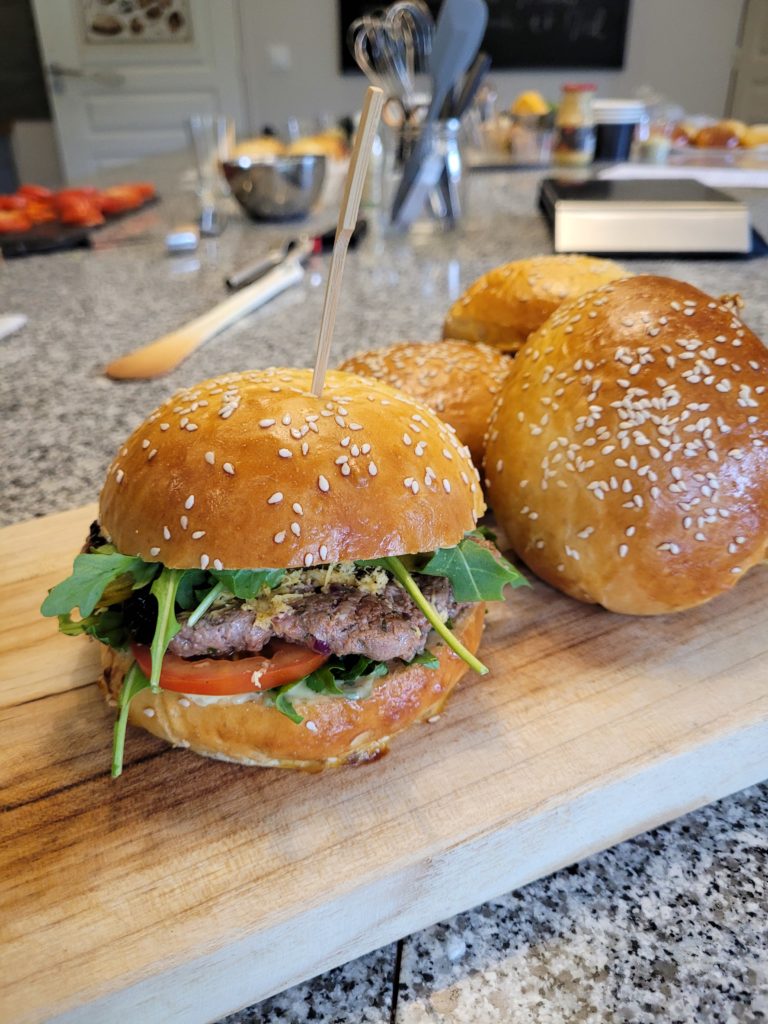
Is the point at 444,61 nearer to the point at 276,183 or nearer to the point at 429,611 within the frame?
the point at 276,183

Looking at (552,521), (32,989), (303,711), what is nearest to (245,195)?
(552,521)

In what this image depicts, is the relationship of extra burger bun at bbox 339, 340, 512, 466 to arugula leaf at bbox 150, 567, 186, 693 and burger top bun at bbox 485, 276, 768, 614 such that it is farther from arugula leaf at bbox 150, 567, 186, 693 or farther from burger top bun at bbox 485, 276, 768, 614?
arugula leaf at bbox 150, 567, 186, 693

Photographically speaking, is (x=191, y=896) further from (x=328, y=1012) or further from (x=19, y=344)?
(x=19, y=344)

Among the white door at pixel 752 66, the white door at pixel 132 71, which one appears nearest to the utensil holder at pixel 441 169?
the white door at pixel 132 71

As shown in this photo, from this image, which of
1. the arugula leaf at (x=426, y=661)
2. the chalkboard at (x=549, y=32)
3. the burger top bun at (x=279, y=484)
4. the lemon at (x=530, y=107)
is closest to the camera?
the burger top bun at (x=279, y=484)

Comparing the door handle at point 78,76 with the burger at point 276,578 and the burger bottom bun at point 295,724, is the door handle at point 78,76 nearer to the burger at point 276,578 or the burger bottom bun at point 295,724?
the burger at point 276,578

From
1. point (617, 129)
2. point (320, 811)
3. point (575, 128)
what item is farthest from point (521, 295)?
point (617, 129)

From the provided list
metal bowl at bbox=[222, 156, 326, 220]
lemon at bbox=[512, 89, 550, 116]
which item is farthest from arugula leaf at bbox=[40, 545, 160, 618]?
lemon at bbox=[512, 89, 550, 116]

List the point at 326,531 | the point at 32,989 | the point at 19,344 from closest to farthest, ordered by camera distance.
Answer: the point at 32,989
the point at 326,531
the point at 19,344
